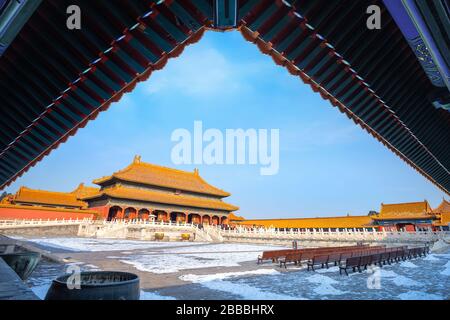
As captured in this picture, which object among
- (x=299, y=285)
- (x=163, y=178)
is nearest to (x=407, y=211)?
(x=299, y=285)

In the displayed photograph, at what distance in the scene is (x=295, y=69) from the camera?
131 inches

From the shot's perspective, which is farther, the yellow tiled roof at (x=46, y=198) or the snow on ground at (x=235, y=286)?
the yellow tiled roof at (x=46, y=198)

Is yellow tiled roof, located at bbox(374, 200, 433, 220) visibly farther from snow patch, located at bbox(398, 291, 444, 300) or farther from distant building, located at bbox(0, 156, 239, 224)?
snow patch, located at bbox(398, 291, 444, 300)

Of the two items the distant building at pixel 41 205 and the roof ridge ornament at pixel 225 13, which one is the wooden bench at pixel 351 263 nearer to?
the roof ridge ornament at pixel 225 13

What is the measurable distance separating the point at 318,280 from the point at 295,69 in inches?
322

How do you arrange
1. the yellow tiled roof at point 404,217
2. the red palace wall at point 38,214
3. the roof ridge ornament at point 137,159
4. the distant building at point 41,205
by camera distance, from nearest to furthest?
the red palace wall at point 38,214, the distant building at point 41,205, the yellow tiled roof at point 404,217, the roof ridge ornament at point 137,159

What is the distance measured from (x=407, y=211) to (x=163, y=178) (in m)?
34.6

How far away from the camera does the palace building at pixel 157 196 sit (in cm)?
3725

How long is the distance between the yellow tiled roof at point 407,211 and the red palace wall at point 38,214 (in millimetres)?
37808

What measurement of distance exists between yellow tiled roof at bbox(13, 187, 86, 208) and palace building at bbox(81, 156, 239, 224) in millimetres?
2146

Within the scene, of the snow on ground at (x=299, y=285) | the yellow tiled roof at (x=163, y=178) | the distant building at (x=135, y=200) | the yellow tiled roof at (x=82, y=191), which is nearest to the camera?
the snow on ground at (x=299, y=285)

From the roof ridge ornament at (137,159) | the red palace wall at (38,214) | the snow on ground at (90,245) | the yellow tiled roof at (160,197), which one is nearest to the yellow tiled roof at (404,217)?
the yellow tiled roof at (160,197)

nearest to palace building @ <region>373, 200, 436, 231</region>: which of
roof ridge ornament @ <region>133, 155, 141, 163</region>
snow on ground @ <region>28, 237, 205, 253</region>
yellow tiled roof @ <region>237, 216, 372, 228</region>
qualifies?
yellow tiled roof @ <region>237, 216, 372, 228</region>

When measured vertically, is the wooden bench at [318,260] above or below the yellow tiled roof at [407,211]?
below
